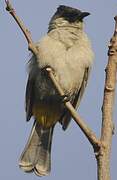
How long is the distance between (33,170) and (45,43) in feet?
3.92

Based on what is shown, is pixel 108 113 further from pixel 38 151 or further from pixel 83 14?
pixel 38 151

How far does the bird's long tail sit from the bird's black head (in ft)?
3.73

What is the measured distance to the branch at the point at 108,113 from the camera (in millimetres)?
2131

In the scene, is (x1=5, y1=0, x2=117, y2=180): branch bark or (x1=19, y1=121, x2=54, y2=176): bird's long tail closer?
(x1=5, y1=0, x2=117, y2=180): branch bark

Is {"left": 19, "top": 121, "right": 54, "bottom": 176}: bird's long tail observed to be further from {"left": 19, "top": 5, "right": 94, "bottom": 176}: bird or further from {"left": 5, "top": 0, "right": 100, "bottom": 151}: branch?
{"left": 5, "top": 0, "right": 100, "bottom": 151}: branch

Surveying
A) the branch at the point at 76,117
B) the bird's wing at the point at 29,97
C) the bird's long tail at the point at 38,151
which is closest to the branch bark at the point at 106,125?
the branch at the point at 76,117

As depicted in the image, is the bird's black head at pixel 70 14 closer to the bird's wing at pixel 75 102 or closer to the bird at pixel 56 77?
the bird at pixel 56 77

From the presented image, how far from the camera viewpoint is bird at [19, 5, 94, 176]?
14.7ft

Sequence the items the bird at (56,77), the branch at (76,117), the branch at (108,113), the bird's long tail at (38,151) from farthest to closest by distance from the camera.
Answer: the bird's long tail at (38,151)
the bird at (56,77)
the branch at (76,117)
the branch at (108,113)

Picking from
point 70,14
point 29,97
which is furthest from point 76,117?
point 70,14

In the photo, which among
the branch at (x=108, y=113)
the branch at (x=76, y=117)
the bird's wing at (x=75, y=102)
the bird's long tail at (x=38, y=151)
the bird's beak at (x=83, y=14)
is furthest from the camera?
the bird's wing at (x=75, y=102)

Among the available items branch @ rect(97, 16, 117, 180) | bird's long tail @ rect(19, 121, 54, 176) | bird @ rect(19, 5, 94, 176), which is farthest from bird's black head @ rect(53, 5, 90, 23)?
branch @ rect(97, 16, 117, 180)

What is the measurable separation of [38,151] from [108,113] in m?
2.93

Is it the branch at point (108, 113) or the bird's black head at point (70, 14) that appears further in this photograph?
the bird's black head at point (70, 14)
